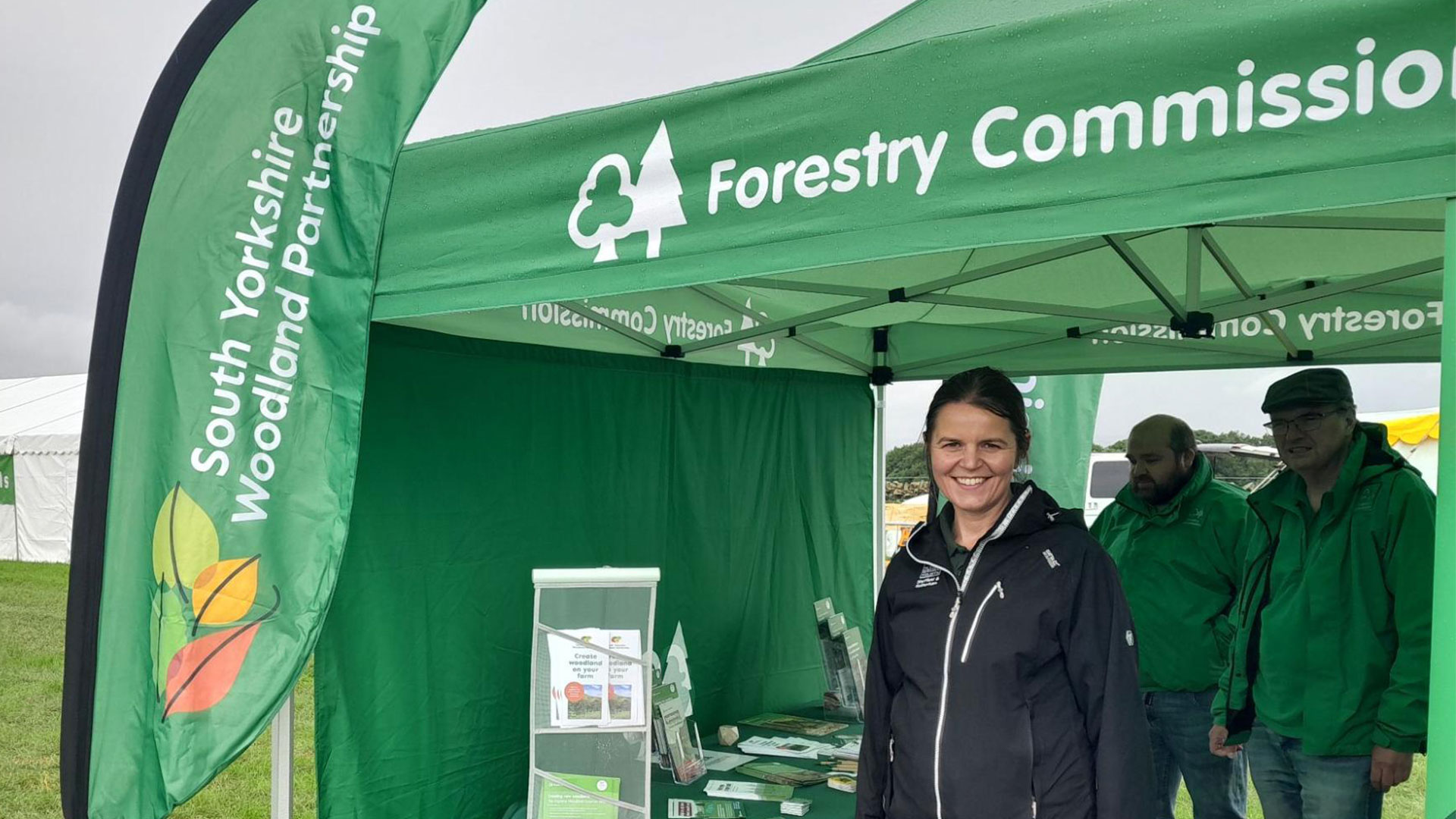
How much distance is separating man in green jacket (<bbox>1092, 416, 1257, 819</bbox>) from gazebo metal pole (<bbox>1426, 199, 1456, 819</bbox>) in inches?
68.1

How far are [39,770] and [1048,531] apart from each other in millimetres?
5868

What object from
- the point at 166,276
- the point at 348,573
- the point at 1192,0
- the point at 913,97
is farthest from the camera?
the point at 348,573

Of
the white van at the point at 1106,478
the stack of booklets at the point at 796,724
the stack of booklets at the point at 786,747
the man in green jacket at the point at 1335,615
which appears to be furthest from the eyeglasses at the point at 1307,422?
the white van at the point at 1106,478

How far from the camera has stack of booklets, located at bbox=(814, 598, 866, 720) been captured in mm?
4316

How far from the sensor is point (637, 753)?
2.78m

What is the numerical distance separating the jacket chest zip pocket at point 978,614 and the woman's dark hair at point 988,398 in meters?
0.22

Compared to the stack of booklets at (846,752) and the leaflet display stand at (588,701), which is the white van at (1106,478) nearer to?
the stack of booklets at (846,752)

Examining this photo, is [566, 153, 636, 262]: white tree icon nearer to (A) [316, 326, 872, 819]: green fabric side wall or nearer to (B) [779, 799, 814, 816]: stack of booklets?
(A) [316, 326, 872, 819]: green fabric side wall

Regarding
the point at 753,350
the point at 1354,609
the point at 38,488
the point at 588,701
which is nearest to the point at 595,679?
the point at 588,701

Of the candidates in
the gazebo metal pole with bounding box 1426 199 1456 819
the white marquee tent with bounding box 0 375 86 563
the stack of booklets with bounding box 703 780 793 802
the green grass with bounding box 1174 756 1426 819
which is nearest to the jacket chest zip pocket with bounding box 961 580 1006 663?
the gazebo metal pole with bounding box 1426 199 1456 819

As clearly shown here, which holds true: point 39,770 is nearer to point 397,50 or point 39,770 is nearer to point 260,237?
point 260,237

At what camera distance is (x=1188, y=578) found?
318 cm

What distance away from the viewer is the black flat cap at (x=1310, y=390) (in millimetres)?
2465

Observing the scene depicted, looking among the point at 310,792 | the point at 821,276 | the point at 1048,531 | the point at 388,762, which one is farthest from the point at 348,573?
the point at 310,792
